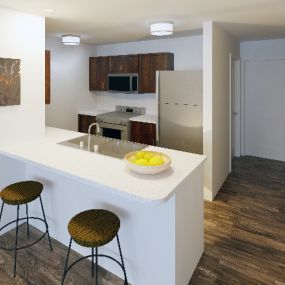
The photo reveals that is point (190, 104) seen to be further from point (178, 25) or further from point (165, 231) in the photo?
point (165, 231)

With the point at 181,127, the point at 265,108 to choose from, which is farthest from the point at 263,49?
the point at 181,127

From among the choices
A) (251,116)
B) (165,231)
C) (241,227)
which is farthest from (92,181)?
(251,116)

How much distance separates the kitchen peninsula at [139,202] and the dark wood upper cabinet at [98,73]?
9.94 feet

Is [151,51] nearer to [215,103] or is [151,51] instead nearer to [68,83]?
[68,83]

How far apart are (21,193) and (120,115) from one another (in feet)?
10.2

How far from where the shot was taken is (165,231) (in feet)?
6.66

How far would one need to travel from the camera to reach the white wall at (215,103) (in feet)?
11.7

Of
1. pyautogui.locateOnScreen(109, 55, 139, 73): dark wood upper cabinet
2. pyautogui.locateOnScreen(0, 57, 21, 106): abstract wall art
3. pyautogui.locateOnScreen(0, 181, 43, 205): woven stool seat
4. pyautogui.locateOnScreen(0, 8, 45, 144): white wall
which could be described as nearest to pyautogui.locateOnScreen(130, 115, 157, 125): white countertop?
pyautogui.locateOnScreen(109, 55, 139, 73): dark wood upper cabinet

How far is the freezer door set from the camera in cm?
387

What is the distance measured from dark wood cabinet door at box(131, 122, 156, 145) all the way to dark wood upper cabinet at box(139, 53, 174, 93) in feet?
2.18

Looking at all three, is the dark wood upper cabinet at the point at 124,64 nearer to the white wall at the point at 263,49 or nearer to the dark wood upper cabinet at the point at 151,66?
the dark wood upper cabinet at the point at 151,66

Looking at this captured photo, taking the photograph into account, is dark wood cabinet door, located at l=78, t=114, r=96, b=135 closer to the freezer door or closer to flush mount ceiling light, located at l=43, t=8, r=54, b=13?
the freezer door

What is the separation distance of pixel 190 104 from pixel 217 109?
38cm

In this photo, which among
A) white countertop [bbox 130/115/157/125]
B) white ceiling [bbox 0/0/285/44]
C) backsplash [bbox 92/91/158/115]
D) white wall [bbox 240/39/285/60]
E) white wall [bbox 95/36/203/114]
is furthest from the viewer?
backsplash [bbox 92/91/158/115]
